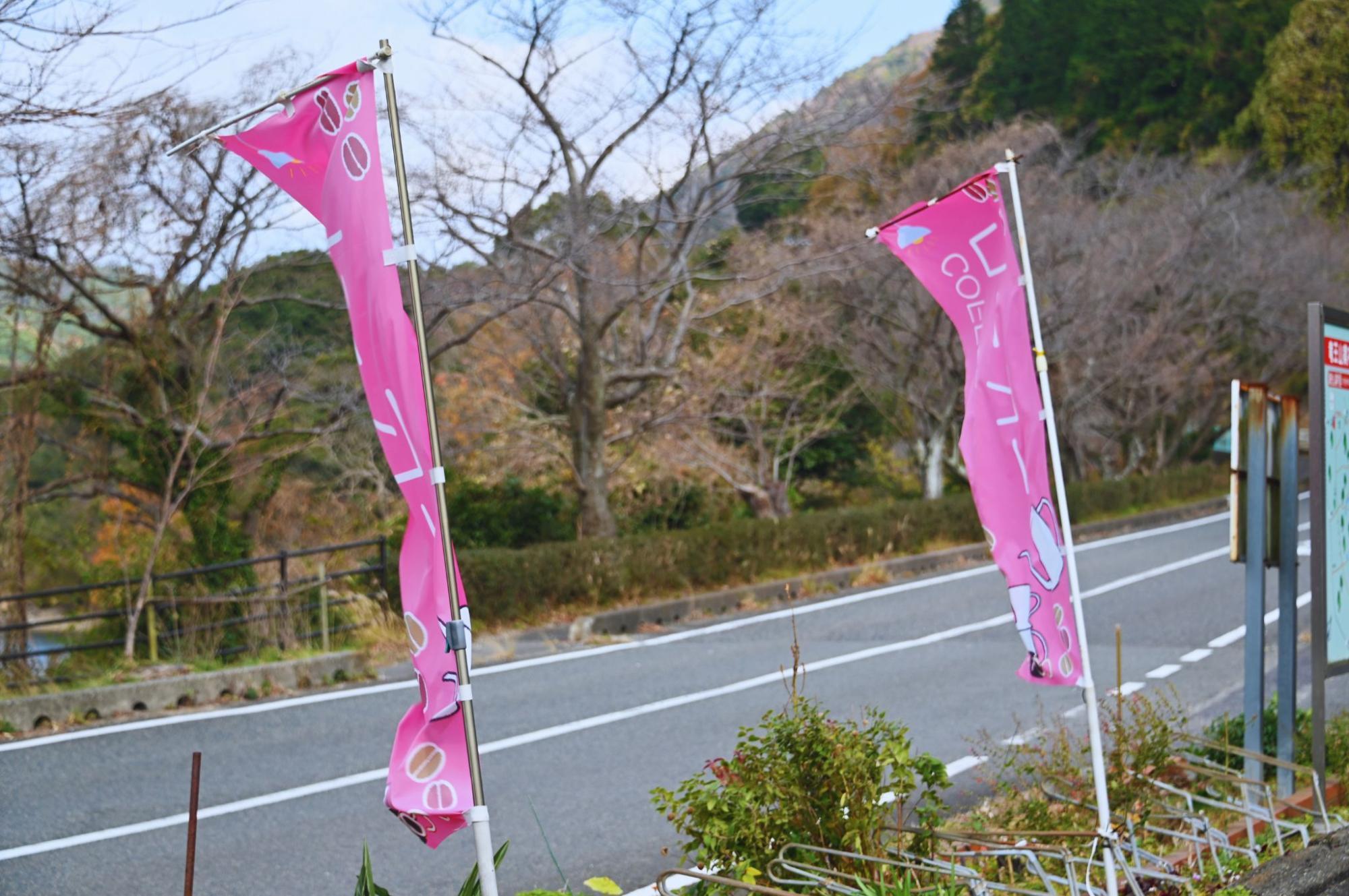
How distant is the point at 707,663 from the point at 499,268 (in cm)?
541

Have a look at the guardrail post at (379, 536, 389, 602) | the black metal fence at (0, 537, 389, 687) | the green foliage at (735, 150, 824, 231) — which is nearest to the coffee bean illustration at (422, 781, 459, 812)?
the black metal fence at (0, 537, 389, 687)

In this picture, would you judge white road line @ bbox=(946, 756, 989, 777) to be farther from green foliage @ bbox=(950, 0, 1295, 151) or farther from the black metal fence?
green foliage @ bbox=(950, 0, 1295, 151)

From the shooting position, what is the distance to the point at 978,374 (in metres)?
4.52

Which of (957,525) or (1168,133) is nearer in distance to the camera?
(957,525)

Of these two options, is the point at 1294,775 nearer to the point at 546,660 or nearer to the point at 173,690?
the point at 546,660

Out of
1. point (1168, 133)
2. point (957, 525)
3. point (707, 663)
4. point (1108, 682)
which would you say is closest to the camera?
point (1108, 682)

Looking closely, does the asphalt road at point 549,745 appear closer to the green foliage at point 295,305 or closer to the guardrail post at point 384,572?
the guardrail post at point 384,572

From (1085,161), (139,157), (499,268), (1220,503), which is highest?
(1085,161)

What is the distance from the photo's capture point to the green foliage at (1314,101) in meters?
35.7

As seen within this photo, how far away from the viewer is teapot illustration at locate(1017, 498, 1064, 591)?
4473mm

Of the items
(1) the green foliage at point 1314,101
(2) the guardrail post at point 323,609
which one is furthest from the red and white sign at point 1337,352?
(1) the green foliage at point 1314,101

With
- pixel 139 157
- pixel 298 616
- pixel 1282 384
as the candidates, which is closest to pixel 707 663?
pixel 298 616

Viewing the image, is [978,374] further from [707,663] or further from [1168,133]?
[1168,133]

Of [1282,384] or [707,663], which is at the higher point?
[1282,384]
